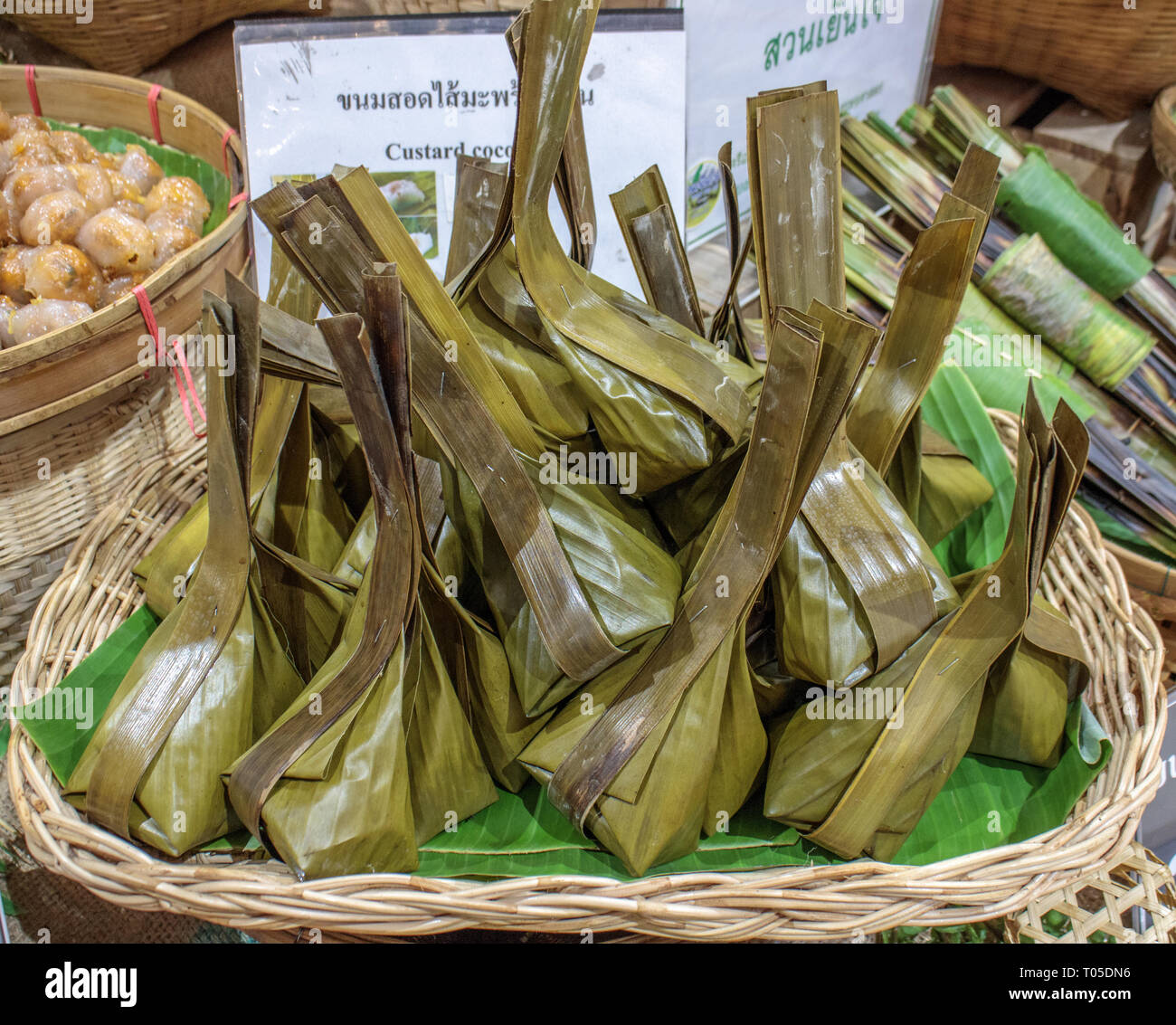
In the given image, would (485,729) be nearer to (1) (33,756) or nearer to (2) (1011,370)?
(1) (33,756)

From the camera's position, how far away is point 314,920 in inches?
23.9

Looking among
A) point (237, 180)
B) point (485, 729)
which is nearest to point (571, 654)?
point (485, 729)

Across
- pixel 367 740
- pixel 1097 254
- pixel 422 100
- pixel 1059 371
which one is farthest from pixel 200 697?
pixel 1097 254

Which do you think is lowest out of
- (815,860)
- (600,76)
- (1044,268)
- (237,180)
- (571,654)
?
(815,860)

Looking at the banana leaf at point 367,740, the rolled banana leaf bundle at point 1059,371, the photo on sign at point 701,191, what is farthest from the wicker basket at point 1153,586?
the banana leaf at point 367,740

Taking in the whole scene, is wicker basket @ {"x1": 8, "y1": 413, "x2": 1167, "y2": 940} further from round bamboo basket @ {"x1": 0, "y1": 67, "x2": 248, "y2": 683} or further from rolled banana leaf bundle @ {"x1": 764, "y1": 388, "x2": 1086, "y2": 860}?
round bamboo basket @ {"x1": 0, "y1": 67, "x2": 248, "y2": 683}

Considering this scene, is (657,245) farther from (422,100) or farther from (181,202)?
(181,202)

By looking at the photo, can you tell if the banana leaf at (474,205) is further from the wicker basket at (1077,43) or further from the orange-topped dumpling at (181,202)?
the wicker basket at (1077,43)

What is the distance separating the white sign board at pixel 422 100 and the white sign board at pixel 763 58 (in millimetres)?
96

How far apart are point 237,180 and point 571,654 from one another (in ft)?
3.01

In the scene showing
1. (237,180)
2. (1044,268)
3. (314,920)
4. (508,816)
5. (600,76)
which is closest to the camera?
(314,920)

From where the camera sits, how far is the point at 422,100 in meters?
1.10

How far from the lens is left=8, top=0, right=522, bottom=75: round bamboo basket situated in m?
1.26

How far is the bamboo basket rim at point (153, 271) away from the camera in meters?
0.89
